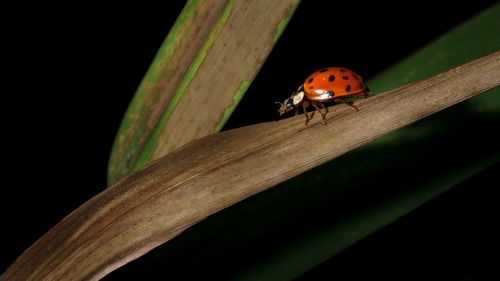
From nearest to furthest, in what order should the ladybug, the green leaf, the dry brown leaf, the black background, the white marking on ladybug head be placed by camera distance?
the dry brown leaf → the green leaf → the ladybug → the white marking on ladybug head → the black background

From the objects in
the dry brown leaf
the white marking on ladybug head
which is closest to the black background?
the white marking on ladybug head

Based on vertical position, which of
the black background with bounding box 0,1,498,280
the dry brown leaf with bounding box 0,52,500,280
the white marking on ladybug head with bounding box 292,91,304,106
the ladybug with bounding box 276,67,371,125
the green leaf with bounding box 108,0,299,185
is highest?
the black background with bounding box 0,1,498,280

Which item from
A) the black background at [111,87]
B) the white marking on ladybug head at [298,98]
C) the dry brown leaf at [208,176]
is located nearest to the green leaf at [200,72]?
the dry brown leaf at [208,176]

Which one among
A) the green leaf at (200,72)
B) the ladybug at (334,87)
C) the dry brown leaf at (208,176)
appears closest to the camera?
the dry brown leaf at (208,176)

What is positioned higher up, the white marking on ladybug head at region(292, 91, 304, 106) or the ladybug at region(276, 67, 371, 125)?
the white marking on ladybug head at region(292, 91, 304, 106)

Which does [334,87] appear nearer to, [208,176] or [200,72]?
[200,72]

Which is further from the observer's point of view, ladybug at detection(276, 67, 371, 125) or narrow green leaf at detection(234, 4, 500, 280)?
ladybug at detection(276, 67, 371, 125)

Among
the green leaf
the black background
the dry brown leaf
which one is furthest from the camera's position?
the black background

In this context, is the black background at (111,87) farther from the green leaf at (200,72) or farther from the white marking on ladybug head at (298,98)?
the green leaf at (200,72)

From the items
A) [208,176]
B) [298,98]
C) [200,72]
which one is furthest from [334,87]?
[208,176]

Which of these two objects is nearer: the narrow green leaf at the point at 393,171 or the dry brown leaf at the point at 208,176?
the dry brown leaf at the point at 208,176

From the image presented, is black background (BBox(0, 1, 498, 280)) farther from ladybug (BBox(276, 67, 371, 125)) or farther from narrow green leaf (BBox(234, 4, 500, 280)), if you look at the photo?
narrow green leaf (BBox(234, 4, 500, 280))
